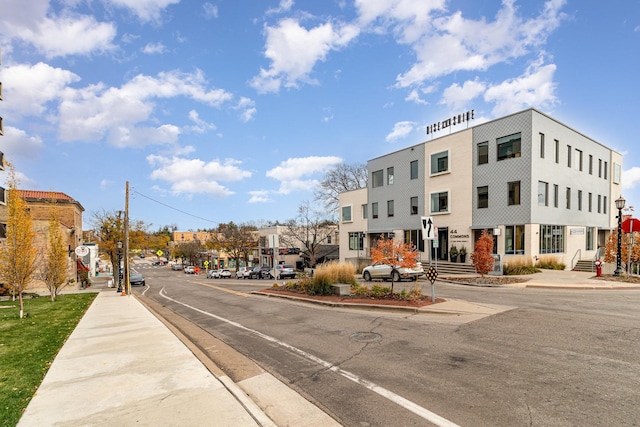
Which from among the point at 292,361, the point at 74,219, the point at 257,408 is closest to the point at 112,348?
the point at 292,361

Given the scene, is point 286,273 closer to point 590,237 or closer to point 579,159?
point 579,159

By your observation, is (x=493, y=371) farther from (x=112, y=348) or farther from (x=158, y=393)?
(x=112, y=348)

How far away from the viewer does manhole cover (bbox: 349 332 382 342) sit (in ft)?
27.0

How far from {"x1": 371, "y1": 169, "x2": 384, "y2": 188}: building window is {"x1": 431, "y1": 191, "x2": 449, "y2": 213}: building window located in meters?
7.71

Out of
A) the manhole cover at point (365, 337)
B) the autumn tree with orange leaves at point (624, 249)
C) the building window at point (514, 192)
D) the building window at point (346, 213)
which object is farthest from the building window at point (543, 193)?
the manhole cover at point (365, 337)

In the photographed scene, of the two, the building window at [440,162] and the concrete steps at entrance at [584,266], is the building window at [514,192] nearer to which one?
the building window at [440,162]

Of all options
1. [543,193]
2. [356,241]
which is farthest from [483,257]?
[356,241]

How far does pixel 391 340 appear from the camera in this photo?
8023mm

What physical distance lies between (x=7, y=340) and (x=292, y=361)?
26.4 feet

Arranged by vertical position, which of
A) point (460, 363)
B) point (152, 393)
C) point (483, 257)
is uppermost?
point (483, 257)

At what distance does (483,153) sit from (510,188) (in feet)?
12.6

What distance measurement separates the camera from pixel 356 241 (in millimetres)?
43906

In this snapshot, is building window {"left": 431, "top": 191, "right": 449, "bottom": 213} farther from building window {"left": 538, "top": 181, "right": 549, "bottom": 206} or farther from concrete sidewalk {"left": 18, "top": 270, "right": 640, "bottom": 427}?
concrete sidewalk {"left": 18, "top": 270, "right": 640, "bottom": 427}

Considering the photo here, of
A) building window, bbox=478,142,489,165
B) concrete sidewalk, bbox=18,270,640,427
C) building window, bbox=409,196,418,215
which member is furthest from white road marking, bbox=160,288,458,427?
building window, bbox=409,196,418,215
